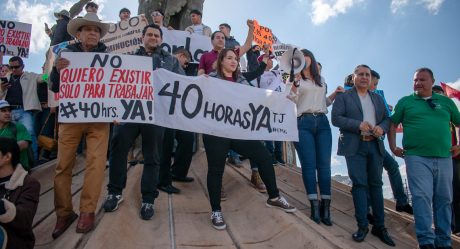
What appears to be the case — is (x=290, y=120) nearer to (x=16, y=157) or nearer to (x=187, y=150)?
(x=187, y=150)

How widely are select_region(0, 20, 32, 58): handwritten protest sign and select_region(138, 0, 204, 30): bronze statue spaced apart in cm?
444

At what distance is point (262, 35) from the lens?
916 cm

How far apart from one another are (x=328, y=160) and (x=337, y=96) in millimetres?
842

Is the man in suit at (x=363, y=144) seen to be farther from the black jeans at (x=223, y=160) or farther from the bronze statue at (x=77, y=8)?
the bronze statue at (x=77, y=8)

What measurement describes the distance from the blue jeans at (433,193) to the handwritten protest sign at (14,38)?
8.79 metres

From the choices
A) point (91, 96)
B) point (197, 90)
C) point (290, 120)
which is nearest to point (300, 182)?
point (290, 120)

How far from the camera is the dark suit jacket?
475 centimetres

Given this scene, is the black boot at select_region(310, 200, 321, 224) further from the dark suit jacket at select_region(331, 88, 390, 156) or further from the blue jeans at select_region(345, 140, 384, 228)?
the dark suit jacket at select_region(331, 88, 390, 156)

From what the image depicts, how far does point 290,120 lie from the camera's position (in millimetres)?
5379

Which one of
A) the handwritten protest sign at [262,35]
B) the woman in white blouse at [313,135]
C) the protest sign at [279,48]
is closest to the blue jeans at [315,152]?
the woman in white blouse at [313,135]

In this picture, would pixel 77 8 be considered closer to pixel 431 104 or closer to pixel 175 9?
pixel 175 9

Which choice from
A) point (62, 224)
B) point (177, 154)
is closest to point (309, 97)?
point (177, 154)

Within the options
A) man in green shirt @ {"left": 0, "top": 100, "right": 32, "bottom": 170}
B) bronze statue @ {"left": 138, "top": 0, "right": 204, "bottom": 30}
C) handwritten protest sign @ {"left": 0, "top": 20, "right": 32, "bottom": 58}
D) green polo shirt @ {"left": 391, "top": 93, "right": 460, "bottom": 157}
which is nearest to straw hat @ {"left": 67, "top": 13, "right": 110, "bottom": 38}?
man in green shirt @ {"left": 0, "top": 100, "right": 32, "bottom": 170}

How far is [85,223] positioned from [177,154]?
2.36 metres
